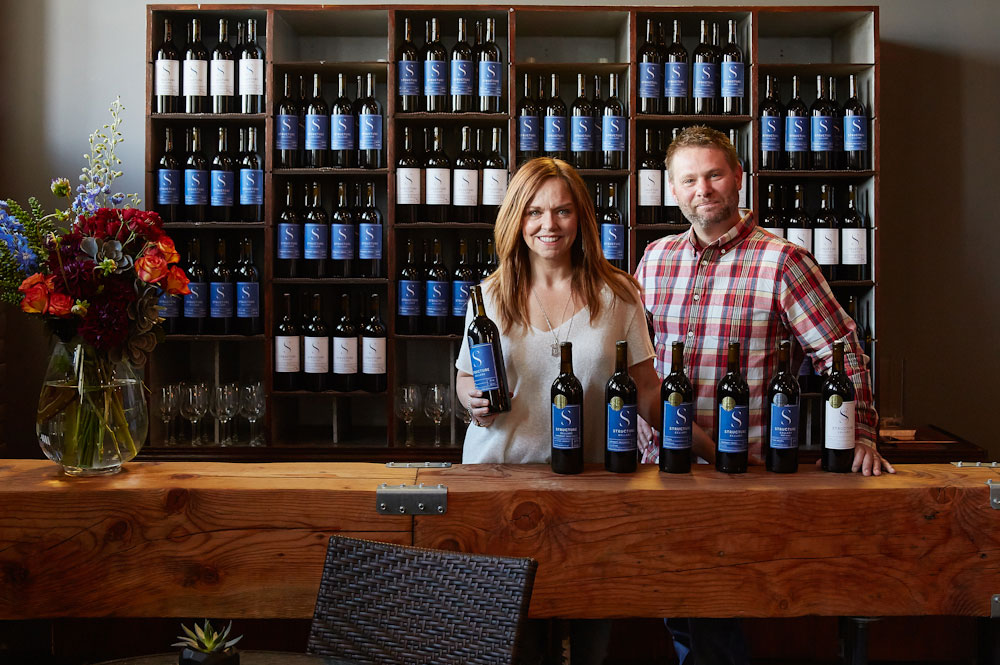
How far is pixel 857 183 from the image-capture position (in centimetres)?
327

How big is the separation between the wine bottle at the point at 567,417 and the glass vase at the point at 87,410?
30.9 inches

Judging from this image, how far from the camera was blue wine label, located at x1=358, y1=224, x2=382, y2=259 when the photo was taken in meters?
3.19

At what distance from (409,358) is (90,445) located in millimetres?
1891

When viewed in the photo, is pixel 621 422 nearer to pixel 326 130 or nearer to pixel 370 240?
pixel 370 240

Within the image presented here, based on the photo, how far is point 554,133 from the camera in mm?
3170

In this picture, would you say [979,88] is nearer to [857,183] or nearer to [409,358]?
[857,183]

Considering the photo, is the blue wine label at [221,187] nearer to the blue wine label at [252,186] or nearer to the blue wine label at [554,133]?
the blue wine label at [252,186]

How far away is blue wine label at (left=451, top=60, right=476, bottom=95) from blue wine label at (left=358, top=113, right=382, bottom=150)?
28 cm

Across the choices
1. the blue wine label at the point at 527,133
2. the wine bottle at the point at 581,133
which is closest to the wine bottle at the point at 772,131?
the wine bottle at the point at 581,133

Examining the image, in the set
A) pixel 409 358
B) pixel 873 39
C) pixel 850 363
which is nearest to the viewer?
pixel 850 363

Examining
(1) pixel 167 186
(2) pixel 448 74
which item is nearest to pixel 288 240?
(1) pixel 167 186

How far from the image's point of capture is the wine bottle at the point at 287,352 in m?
3.19

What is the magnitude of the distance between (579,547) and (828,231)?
76.3 inches

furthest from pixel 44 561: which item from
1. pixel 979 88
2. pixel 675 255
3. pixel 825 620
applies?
pixel 979 88
